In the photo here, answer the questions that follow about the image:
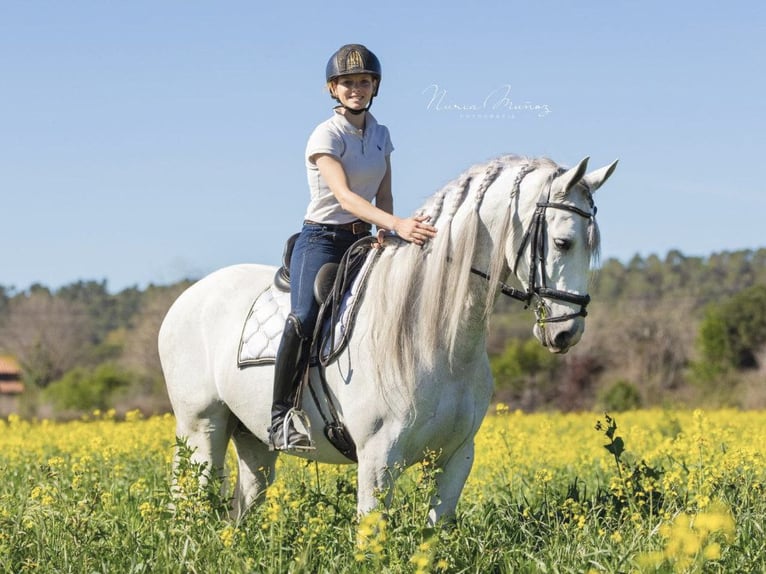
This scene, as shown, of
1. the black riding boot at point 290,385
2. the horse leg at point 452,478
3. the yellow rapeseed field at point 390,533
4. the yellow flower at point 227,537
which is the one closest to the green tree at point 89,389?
the yellow rapeseed field at point 390,533

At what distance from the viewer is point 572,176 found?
173 inches

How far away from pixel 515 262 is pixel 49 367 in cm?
4972

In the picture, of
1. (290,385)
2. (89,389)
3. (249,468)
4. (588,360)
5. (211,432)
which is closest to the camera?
(290,385)

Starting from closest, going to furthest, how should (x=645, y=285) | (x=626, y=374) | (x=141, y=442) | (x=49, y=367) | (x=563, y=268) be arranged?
1. (x=563, y=268)
2. (x=141, y=442)
3. (x=626, y=374)
4. (x=49, y=367)
5. (x=645, y=285)

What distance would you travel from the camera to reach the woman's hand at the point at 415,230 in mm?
4703

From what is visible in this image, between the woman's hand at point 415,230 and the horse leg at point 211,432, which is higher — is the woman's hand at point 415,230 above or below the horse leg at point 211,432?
above

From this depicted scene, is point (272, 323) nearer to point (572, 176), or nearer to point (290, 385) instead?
point (290, 385)

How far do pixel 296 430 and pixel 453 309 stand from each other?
1093mm

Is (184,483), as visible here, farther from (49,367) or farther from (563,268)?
(49,367)

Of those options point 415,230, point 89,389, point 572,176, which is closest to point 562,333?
point 572,176

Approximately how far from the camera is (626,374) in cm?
4097

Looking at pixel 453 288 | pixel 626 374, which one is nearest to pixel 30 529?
pixel 453 288

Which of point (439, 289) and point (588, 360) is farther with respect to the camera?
point (588, 360)

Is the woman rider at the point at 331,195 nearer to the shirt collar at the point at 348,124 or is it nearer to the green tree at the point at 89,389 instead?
the shirt collar at the point at 348,124
